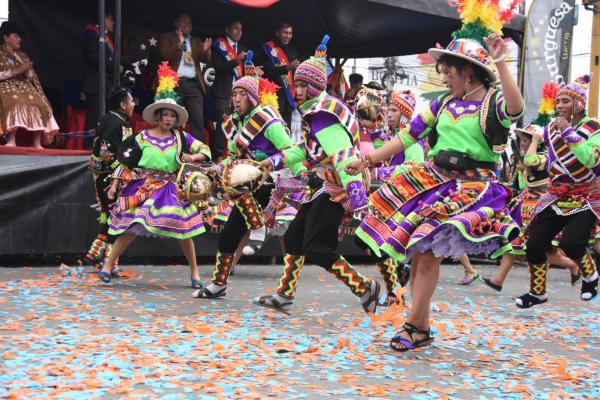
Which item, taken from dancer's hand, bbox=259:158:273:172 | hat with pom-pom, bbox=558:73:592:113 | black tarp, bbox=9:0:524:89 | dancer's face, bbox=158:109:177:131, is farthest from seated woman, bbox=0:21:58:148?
hat with pom-pom, bbox=558:73:592:113

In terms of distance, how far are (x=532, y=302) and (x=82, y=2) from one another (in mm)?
8056

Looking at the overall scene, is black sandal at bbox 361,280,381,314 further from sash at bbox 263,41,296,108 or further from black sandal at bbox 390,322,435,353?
sash at bbox 263,41,296,108

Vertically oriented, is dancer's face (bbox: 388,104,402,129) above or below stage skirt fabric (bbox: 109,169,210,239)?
above

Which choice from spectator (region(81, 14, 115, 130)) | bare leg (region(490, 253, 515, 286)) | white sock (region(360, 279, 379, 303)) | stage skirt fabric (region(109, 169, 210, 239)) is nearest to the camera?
white sock (region(360, 279, 379, 303))

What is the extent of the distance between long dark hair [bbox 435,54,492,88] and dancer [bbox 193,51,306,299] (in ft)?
6.91

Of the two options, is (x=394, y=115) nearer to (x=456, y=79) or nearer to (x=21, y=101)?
(x=456, y=79)

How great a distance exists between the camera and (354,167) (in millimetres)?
5188

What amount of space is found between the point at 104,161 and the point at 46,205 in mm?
937

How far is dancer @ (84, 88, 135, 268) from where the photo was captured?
8.86 m

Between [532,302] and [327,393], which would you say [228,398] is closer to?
[327,393]

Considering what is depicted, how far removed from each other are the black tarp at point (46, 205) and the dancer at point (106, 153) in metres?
0.43

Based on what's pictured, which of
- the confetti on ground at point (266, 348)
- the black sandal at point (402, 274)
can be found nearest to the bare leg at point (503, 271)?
the confetti on ground at point (266, 348)

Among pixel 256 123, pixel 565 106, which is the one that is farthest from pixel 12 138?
pixel 565 106

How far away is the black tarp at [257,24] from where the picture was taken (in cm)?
1167
